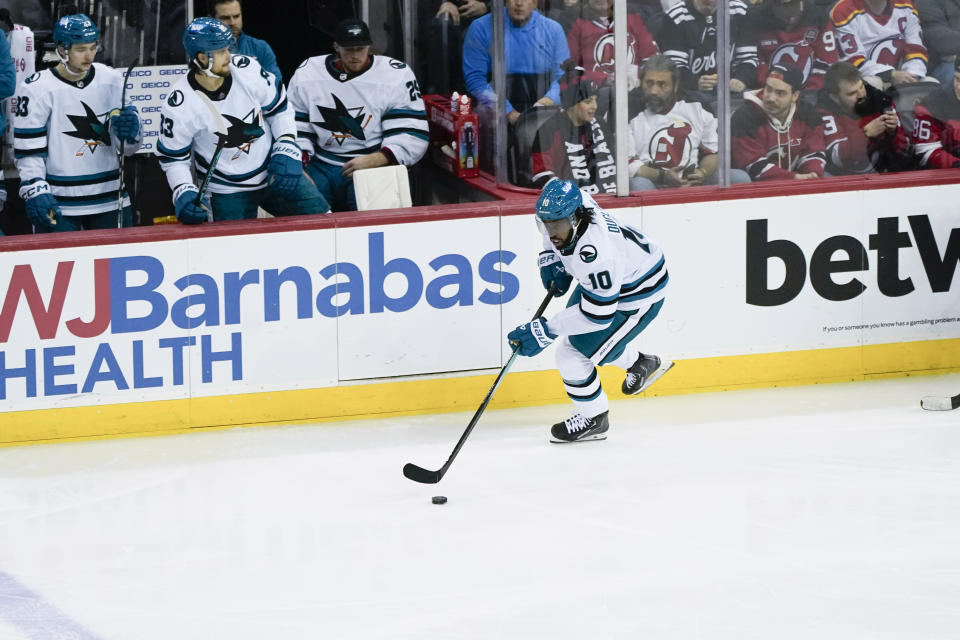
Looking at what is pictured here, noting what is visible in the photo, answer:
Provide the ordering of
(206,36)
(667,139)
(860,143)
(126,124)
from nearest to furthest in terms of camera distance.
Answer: (206,36)
(126,124)
(667,139)
(860,143)

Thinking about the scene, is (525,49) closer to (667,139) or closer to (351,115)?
(667,139)

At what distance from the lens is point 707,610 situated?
3.85m

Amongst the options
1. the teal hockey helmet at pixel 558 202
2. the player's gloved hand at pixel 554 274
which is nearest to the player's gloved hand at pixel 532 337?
the player's gloved hand at pixel 554 274

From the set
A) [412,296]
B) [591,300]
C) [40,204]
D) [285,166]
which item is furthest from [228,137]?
[591,300]

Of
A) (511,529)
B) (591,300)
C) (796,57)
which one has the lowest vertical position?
(511,529)

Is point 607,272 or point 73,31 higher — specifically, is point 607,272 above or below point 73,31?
below

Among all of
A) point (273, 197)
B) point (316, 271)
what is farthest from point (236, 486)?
point (273, 197)

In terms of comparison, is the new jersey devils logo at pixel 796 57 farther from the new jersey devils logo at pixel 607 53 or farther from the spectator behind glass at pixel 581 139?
the spectator behind glass at pixel 581 139

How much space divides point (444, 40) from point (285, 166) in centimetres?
147

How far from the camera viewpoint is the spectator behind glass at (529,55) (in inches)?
233

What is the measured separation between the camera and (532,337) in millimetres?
4973

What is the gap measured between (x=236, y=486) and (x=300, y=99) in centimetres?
200

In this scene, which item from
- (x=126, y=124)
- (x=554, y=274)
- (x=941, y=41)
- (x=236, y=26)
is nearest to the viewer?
(x=554, y=274)

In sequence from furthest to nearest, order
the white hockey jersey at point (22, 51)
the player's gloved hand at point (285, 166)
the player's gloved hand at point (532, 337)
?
the white hockey jersey at point (22, 51)
the player's gloved hand at point (285, 166)
the player's gloved hand at point (532, 337)
